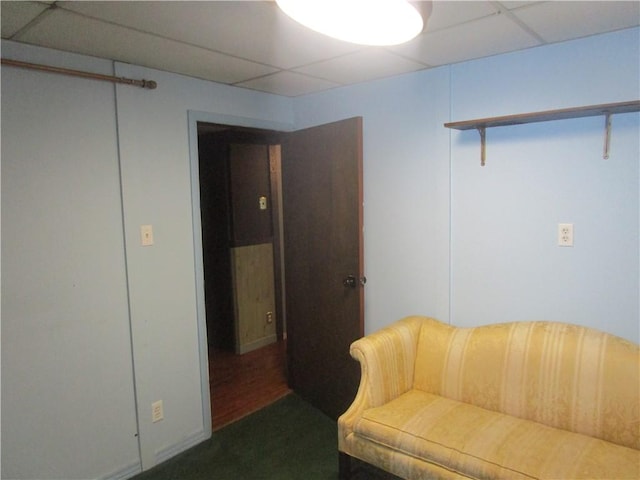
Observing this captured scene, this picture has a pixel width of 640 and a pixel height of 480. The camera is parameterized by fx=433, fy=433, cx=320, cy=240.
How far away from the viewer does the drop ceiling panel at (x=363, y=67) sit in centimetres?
221

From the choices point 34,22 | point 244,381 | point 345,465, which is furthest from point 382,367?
point 34,22

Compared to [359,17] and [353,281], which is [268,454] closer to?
[353,281]

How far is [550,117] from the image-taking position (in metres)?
2.04

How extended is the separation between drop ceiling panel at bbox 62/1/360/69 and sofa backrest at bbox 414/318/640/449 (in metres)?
1.61

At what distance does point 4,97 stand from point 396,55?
1.82 metres

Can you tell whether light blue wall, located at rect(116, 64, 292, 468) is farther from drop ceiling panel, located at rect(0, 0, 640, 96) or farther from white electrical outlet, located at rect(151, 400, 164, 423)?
drop ceiling panel, located at rect(0, 0, 640, 96)

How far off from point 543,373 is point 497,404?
0.27 metres

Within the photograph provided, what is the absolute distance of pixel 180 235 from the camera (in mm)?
2557

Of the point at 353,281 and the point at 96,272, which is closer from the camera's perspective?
the point at 96,272

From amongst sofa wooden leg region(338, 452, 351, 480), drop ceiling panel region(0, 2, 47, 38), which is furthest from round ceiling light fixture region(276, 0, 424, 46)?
sofa wooden leg region(338, 452, 351, 480)

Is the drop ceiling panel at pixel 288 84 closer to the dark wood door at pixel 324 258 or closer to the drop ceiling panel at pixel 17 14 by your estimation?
the dark wood door at pixel 324 258

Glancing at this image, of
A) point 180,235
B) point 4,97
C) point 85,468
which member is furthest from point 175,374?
Result: point 4,97

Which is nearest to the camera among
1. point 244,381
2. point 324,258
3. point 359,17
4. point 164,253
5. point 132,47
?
point 359,17

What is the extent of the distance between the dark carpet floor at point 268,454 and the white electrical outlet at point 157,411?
0.26 metres
